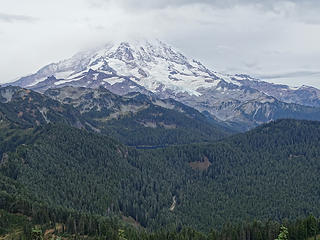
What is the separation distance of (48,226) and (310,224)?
417ft

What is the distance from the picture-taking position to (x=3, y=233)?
552 ft

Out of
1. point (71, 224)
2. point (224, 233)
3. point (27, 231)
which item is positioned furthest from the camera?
point (224, 233)

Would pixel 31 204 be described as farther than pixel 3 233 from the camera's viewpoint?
Yes

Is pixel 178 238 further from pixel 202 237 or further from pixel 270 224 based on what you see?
pixel 270 224

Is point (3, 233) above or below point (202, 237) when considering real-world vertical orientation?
above

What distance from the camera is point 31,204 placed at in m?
198

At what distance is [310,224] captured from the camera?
174m

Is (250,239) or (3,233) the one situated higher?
(3,233)

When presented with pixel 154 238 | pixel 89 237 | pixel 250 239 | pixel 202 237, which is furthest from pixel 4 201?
pixel 250 239

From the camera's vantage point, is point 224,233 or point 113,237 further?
point 224,233

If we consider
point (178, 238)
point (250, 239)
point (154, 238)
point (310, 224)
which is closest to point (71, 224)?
point (154, 238)

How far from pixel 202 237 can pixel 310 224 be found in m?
55.0

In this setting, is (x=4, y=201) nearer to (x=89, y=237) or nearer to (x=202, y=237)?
(x=89, y=237)

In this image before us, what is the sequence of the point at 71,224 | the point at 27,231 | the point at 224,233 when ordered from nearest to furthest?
1. the point at 27,231
2. the point at 71,224
3. the point at 224,233
